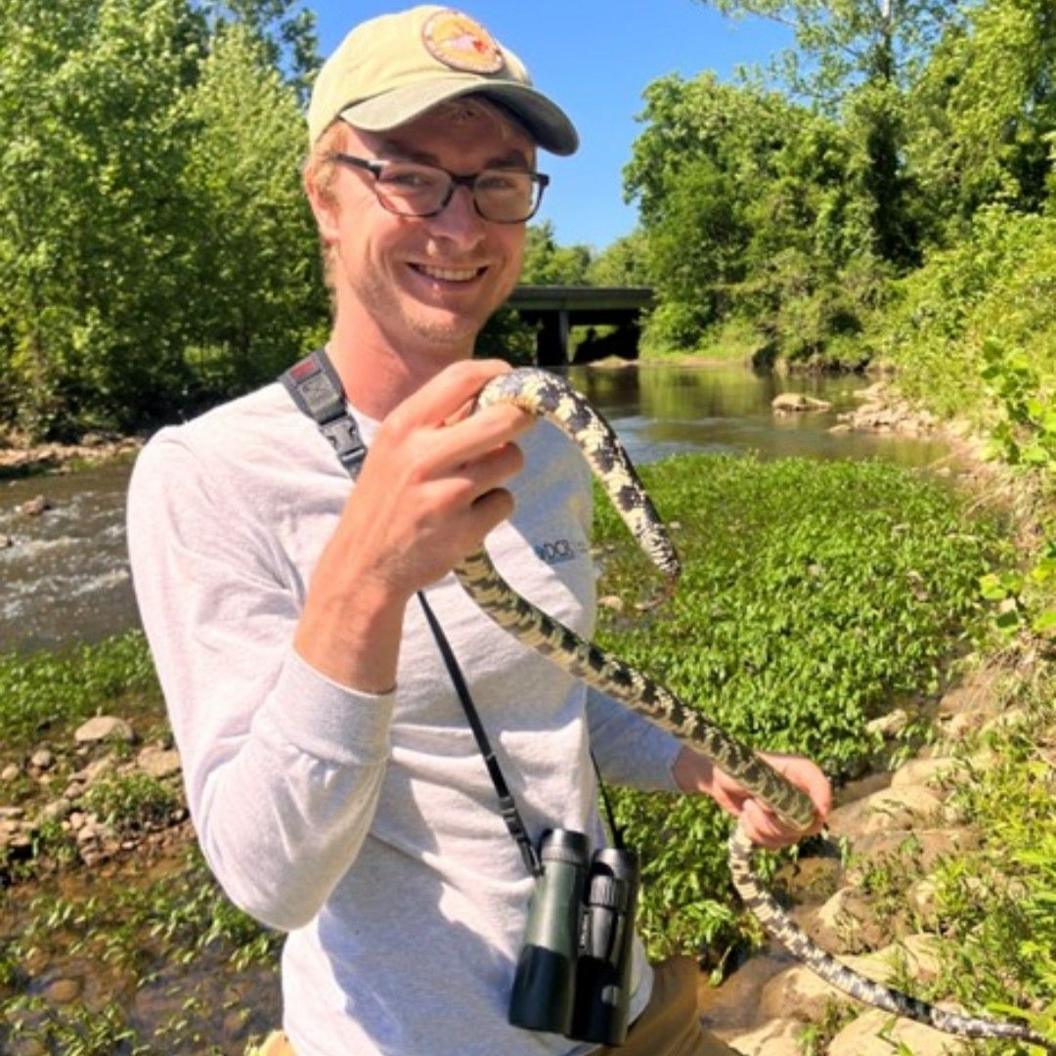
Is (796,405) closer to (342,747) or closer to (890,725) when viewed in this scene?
(890,725)

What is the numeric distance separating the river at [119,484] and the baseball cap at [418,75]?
40.6ft

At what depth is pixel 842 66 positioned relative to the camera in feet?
159

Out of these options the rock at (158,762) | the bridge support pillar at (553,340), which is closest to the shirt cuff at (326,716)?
the rock at (158,762)

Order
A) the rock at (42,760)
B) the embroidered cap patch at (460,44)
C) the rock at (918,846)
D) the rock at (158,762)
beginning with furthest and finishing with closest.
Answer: the rock at (42,760) → the rock at (158,762) → the rock at (918,846) → the embroidered cap patch at (460,44)

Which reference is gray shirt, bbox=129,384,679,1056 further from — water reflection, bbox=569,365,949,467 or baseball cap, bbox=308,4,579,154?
water reflection, bbox=569,365,949,467

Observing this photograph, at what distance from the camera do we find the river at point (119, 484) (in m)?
14.6

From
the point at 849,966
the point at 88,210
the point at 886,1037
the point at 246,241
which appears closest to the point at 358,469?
the point at 886,1037

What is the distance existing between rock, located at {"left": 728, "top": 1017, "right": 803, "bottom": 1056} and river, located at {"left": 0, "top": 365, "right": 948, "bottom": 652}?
10.2m

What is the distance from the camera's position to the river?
1462cm

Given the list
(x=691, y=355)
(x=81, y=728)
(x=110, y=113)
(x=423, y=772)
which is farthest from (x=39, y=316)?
(x=691, y=355)

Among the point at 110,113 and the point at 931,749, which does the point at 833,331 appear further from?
the point at 931,749

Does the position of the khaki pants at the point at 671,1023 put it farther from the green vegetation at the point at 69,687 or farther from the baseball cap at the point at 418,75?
the green vegetation at the point at 69,687

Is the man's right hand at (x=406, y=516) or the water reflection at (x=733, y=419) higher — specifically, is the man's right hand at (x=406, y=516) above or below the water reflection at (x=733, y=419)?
above

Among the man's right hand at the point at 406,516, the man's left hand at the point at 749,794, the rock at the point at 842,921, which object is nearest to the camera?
the man's right hand at the point at 406,516
